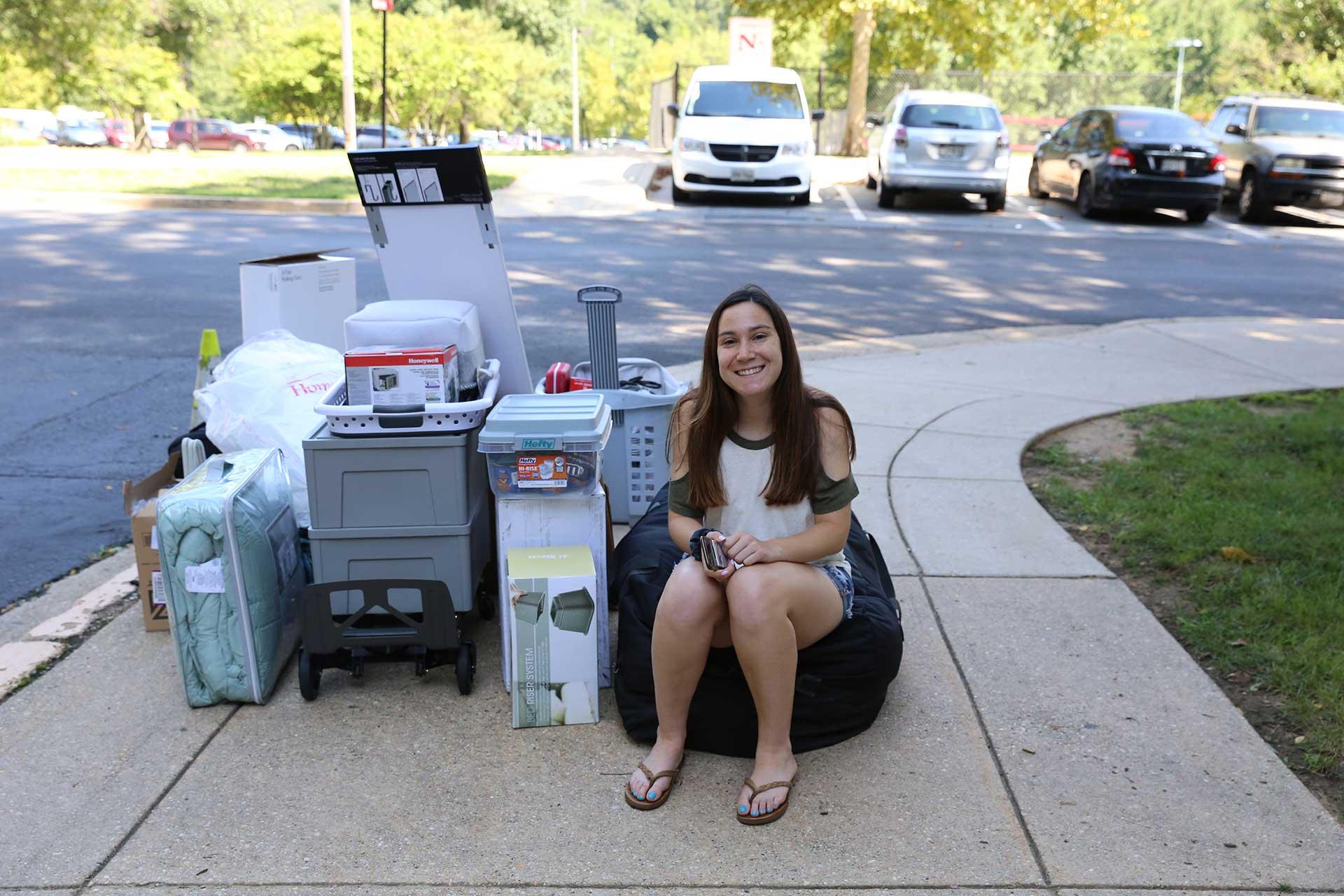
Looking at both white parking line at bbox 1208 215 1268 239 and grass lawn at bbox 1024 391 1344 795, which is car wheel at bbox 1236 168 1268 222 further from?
grass lawn at bbox 1024 391 1344 795

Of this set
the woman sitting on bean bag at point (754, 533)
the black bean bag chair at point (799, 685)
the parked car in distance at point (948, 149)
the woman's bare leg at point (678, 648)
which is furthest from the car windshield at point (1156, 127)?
the woman's bare leg at point (678, 648)

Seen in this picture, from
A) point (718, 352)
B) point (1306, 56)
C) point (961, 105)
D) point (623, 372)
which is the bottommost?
point (623, 372)

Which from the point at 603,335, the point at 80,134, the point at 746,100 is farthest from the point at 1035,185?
the point at 80,134

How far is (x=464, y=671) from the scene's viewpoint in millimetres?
3633

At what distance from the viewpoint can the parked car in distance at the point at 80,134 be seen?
51.8 meters

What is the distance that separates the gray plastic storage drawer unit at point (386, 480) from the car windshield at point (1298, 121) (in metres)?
17.5

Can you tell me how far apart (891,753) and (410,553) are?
1.55m

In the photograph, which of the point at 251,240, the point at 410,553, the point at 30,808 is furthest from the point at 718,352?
the point at 251,240

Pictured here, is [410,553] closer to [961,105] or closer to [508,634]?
Result: [508,634]

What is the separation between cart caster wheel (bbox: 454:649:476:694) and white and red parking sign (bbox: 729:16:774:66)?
21607mm

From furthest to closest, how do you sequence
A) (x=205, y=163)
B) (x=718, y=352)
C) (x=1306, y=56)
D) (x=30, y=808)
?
(x=1306, y=56) < (x=205, y=163) < (x=718, y=352) < (x=30, y=808)

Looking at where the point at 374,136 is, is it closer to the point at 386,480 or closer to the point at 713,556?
the point at 386,480

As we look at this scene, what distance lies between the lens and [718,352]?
10.7ft

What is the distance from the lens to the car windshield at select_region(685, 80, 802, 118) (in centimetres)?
1744
